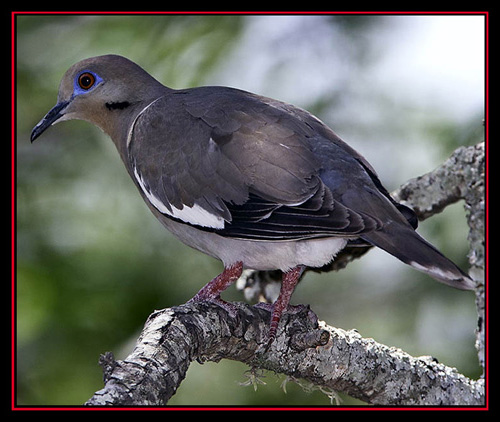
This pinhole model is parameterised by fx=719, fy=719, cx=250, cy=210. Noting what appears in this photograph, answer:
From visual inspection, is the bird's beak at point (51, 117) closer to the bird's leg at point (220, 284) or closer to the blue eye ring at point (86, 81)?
the blue eye ring at point (86, 81)

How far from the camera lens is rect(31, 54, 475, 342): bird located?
118 inches

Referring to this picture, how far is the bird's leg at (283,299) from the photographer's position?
317cm

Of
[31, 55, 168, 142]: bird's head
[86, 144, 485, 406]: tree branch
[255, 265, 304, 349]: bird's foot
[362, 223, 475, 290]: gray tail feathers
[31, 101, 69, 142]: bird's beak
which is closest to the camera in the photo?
[362, 223, 475, 290]: gray tail feathers

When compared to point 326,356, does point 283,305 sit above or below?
above

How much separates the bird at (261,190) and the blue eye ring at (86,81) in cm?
52

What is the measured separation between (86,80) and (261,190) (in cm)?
155

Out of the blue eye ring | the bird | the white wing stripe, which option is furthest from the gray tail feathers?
the blue eye ring

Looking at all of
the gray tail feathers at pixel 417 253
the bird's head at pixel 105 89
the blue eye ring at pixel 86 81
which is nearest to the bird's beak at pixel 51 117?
the bird's head at pixel 105 89

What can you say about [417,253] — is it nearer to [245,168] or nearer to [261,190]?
[261,190]

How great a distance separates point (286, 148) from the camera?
330 cm

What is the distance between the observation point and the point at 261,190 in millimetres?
3191

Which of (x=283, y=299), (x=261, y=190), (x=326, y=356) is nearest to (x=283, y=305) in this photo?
(x=283, y=299)

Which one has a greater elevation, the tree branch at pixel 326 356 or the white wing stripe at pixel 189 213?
the white wing stripe at pixel 189 213

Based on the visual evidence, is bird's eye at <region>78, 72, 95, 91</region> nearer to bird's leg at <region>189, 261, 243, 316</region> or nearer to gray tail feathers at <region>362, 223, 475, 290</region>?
bird's leg at <region>189, 261, 243, 316</region>
